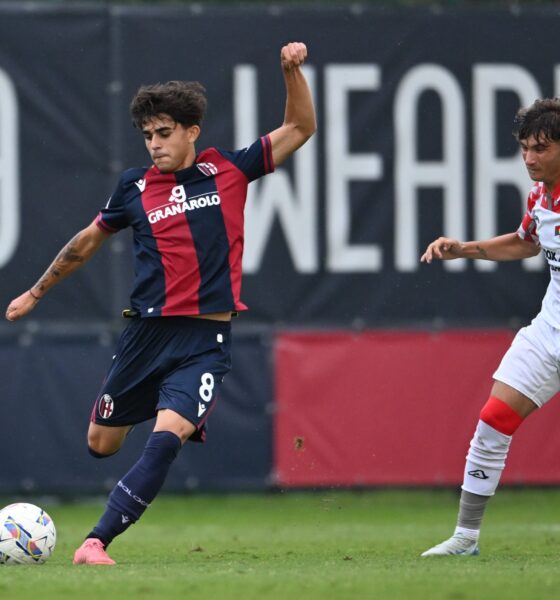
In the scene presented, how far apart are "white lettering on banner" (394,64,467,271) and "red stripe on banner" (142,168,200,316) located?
451 cm

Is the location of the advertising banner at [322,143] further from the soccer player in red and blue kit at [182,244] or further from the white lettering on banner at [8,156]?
the soccer player in red and blue kit at [182,244]

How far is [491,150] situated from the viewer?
1175cm

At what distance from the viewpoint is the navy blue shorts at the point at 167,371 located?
7023 mm

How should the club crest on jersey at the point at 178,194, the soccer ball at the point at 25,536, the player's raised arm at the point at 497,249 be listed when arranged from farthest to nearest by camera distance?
the player's raised arm at the point at 497,249 < the club crest on jersey at the point at 178,194 < the soccer ball at the point at 25,536

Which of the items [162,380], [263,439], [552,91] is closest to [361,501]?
[263,439]

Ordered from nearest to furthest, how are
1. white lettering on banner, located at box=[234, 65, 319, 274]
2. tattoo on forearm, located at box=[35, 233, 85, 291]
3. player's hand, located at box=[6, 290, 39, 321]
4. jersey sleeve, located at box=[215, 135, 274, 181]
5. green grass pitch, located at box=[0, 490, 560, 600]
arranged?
green grass pitch, located at box=[0, 490, 560, 600]
jersey sleeve, located at box=[215, 135, 274, 181]
player's hand, located at box=[6, 290, 39, 321]
tattoo on forearm, located at box=[35, 233, 85, 291]
white lettering on banner, located at box=[234, 65, 319, 274]

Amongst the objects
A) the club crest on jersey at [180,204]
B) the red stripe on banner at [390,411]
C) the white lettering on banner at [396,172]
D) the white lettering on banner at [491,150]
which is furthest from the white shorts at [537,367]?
the white lettering on banner at [491,150]

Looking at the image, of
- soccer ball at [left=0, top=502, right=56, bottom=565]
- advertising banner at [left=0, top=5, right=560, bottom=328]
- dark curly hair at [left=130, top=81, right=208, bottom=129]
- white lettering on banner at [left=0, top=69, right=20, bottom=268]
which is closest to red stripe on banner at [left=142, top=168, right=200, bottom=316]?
dark curly hair at [left=130, top=81, right=208, bottom=129]

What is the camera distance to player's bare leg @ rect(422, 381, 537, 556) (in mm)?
7391

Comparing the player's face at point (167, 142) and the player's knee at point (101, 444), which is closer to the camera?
the player's face at point (167, 142)

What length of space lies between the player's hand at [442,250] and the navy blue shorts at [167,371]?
3.66ft

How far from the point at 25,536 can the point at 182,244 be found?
1608 mm

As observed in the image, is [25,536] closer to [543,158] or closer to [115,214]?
[115,214]

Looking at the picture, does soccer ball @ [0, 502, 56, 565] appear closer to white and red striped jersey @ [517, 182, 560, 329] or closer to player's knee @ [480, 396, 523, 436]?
player's knee @ [480, 396, 523, 436]
